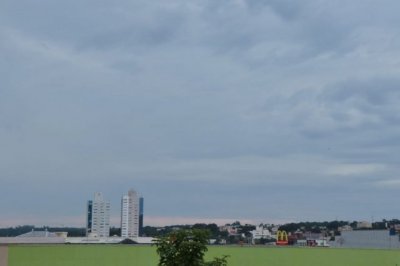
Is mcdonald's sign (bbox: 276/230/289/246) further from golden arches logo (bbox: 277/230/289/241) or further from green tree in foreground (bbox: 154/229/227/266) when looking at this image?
green tree in foreground (bbox: 154/229/227/266)

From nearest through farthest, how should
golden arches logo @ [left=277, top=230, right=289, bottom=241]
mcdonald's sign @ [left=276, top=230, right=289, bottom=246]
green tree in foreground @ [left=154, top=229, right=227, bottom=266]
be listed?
green tree in foreground @ [left=154, top=229, right=227, bottom=266]
mcdonald's sign @ [left=276, top=230, right=289, bottom=246]
golden arches logo @ [left=277, top=230, right=289, bottom=241]

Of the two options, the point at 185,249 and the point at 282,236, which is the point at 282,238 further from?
the point at 185,249

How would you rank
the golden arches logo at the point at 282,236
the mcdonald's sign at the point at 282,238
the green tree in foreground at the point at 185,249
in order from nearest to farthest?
the green tree in foreground at the point at 185,249
the mcdonald's sign at the point at 282,238
the golden arches logo at the point at 282,236

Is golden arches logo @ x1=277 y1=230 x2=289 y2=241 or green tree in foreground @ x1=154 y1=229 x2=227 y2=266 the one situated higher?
golden arches logo @ x1=277 y1=230 x2=289 y2=241

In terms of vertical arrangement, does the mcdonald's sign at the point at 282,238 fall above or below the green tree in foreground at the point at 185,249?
above

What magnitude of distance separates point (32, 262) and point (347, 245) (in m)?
78.6

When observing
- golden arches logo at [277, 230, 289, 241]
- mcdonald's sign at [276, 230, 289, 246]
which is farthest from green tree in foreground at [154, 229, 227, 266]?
golden arches logo at [277, 230, 289, 241]

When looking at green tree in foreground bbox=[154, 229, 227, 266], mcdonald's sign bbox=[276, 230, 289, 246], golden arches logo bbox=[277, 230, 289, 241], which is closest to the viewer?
green tree in foreground bbox=[154, 229, 227, 266]

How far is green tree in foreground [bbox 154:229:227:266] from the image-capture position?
375 inches

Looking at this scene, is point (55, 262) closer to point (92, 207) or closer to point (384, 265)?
point (384, 265)

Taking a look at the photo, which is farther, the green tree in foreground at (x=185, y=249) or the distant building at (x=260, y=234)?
the distant building at (x=260, y=234)

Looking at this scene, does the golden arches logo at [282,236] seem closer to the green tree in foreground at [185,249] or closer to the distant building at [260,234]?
the distant building at [260,234]

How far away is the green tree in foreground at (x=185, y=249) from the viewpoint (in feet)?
31.2

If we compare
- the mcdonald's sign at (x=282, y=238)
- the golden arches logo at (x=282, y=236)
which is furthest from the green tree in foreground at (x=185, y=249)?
the golden arches logo at (x=282, y=236)
